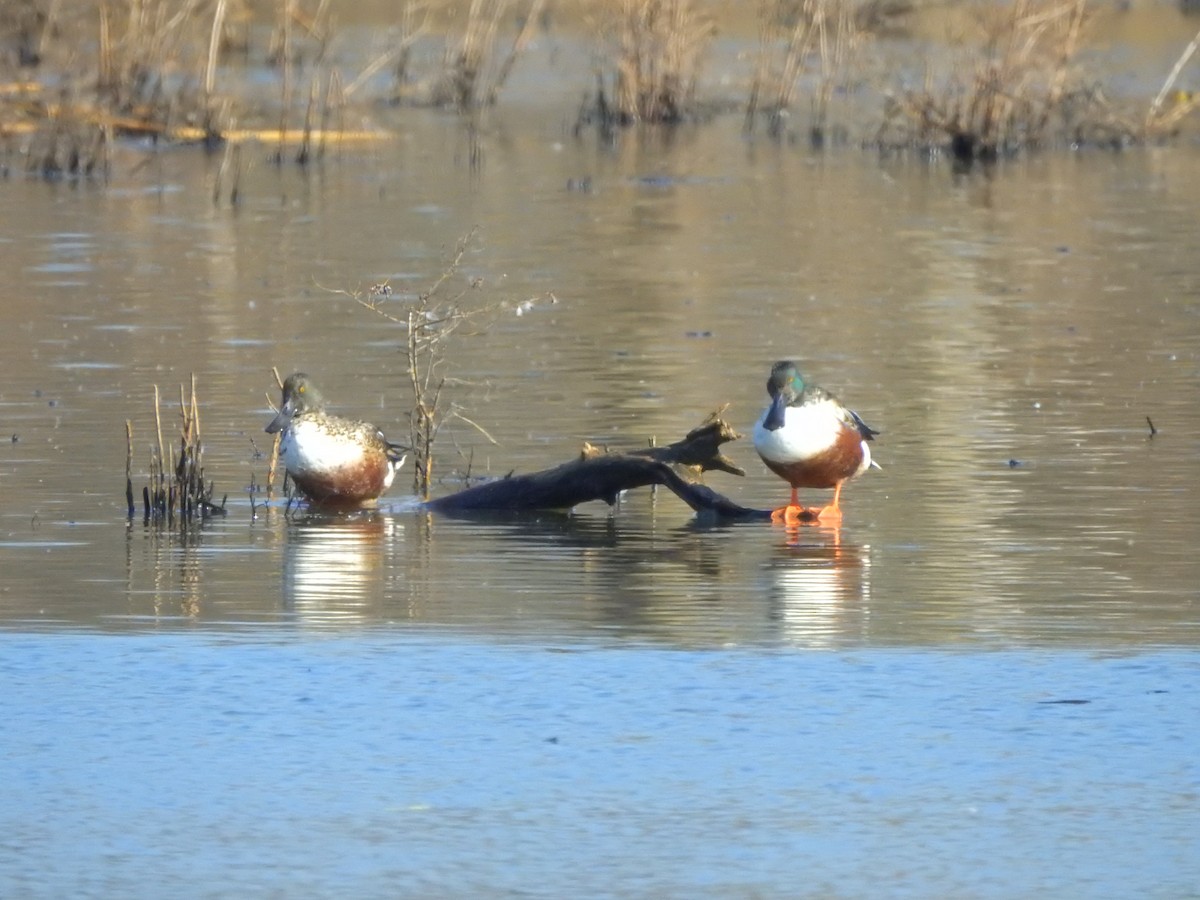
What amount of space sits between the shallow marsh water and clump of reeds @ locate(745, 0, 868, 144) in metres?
13.8

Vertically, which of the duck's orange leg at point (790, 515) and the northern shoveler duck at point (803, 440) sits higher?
the northern shoveler duck at point (803, 440)

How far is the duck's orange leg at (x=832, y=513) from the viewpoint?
9.73 m

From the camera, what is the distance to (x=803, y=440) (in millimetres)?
9750

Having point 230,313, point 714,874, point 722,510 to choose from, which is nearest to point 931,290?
point 230,313

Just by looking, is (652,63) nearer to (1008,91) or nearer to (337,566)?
(1008,91)

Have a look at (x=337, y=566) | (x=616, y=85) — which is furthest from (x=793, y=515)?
(x=616, y=85)

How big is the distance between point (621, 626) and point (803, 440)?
7.10 feet

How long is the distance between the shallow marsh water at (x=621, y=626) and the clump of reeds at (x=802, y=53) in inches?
545

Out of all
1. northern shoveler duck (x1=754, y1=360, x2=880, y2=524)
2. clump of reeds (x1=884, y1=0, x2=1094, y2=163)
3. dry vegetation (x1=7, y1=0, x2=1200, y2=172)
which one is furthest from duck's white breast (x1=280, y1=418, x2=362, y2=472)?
clump of reeds (x1=884, y1=0, x2=1094, y2=163)

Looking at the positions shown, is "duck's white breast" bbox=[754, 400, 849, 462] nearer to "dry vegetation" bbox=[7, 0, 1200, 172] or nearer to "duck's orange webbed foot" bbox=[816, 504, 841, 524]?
"duck's orange webbed foot" bbox=[816, 504, 841, 524]

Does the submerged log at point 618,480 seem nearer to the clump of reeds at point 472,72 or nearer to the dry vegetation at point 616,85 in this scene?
the dry vegetation at point 616,85

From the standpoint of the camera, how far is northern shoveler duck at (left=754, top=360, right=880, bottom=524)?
974cm

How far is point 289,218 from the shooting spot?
23.5 meters

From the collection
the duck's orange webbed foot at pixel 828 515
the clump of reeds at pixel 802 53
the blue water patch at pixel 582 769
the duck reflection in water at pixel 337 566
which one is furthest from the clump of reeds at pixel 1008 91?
the blue water patch at pixel 582 769
